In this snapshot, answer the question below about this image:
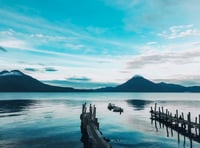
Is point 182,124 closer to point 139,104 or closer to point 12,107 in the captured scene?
point 12,107

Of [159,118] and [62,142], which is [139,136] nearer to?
[62,142]

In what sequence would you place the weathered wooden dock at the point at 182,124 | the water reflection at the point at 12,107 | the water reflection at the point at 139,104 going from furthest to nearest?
the water reflection at the point at 139,104 → the water reflection at the point at 12,107 → the weathered wooden dock at the point at 182,124

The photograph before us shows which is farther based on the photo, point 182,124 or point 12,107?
point 12,107

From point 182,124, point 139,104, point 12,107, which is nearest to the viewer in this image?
point 182,124

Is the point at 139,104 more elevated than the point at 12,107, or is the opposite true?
the point at 139,104

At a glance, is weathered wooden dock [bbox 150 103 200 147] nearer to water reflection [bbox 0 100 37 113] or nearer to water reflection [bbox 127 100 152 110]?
water reflection [bbox 127 100 152 110]

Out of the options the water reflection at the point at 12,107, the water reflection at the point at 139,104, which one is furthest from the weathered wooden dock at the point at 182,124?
the water reflection at the point at 12,107

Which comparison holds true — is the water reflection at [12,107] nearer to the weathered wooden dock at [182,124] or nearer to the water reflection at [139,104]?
the water reflection at [139,104]

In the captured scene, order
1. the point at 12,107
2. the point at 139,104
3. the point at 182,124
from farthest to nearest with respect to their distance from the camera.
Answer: the point at 139,104 < the point at 12,107 < the point at 182,124

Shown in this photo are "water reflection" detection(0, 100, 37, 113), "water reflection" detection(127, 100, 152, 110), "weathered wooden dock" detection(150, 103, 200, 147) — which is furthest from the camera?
"water reflection" detection(127, 100, 152, 110)

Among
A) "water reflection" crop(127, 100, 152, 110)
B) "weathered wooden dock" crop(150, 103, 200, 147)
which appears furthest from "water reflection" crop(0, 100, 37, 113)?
"weathered wooden dock" crop(150, 103, 200, 147)

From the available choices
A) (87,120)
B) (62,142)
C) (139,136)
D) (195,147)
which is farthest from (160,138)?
(62,142)

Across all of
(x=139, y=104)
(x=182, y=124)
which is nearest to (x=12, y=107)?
(x=139, y=104)

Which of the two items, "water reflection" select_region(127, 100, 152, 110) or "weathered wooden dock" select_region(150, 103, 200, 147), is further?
"water reflection" select_region(127, 100, 152, 110)
